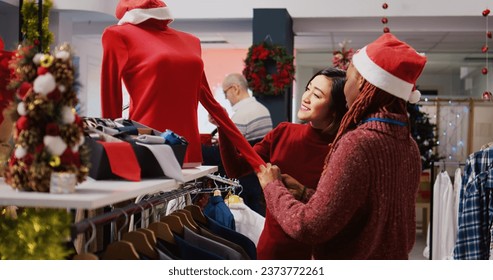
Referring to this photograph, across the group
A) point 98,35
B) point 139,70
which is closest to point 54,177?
point 139,70

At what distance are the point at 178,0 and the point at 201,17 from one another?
1.25ft

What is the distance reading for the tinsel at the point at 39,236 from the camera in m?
1.56

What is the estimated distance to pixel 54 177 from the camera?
59.5 inches

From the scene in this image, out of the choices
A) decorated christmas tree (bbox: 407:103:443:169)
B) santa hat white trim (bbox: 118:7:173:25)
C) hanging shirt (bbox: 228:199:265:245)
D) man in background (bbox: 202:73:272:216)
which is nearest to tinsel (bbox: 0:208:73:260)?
santa hat white trim (bbox: 118:7:173:25)

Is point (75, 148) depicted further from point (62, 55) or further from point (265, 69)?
point (265, 69)

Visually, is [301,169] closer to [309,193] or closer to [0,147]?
[309,193]

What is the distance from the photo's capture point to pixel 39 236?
159 cm

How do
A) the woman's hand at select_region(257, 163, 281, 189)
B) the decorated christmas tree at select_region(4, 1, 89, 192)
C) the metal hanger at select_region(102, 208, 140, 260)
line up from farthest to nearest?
the woman's hand at select_region(257, 163, 281, 189) < the metal hanger at select_region(102, 208, 140, 260) < the decorated christmas tree at select_region(4, 1, 89, 192)

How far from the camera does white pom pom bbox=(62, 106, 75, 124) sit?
1.54 metres

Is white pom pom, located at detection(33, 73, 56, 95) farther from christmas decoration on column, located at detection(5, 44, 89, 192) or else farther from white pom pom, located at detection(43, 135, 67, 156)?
white pom pom, located at detection(43, 135, 67, 156)

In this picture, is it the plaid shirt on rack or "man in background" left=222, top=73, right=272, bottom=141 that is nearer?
the plaid shirt on rack

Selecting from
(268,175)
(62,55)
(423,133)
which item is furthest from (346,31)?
(62,55)

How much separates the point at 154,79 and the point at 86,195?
110cm

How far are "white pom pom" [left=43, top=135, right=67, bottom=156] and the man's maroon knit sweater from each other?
69 cm
